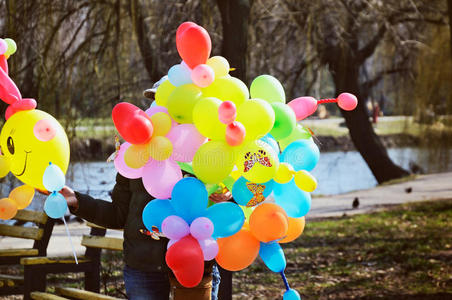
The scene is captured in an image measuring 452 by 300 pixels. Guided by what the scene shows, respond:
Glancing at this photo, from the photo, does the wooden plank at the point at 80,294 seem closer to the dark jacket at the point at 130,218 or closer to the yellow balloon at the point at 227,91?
the dark jacket at the point at 130,218

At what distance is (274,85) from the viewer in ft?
8.71

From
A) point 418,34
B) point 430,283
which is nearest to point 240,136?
point 430,283

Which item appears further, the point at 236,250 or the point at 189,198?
the point at 236,250

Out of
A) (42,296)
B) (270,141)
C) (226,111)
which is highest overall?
(226,111)

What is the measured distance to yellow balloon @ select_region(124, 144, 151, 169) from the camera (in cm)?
235

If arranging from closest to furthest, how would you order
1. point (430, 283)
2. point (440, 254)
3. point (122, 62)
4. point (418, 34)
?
point (430, 283), point (440, 254), point (122, 62), point (418, 34)

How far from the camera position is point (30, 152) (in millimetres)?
2537

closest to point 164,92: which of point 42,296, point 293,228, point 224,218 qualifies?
point 224,218

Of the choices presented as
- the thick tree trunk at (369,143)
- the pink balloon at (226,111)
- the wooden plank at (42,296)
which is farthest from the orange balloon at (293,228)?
the thick tree trunk at (369,143)

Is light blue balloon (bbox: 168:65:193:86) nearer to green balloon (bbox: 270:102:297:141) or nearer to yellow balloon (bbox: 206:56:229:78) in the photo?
yellow balloon (bbox: 206:56:229:78)

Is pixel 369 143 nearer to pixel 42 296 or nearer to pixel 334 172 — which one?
pixel 334 172

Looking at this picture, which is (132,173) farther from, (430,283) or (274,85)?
(430,283)

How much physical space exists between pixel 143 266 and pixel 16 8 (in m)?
3.49

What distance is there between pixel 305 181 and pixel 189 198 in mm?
455
